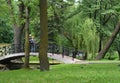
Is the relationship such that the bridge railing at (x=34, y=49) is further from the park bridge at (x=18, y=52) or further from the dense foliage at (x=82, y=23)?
the dense foliage at (x=82, y=23)

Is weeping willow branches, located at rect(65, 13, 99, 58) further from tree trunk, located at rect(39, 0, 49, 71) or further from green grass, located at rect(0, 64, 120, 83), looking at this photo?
green grass, located at rect(0, 64, 120, 83)

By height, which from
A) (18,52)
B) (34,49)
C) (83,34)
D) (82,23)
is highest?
(82,23)

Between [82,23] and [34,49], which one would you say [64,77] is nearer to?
[82,23]

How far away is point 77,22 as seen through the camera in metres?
32.5

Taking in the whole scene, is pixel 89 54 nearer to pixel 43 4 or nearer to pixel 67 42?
pixel 67 42

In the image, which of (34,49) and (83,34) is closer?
(83,34)

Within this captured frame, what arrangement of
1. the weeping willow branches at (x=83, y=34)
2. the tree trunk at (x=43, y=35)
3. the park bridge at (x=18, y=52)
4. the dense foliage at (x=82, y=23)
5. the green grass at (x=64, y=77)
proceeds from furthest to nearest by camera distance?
the dense foliage at (x=82, y=23) < the weeping willow branches at (x=83, y=34) < the park bridge at (x=18, y=52) < the tree trunk at (x=43, y=35) < the green grass at (x=64, y=77)

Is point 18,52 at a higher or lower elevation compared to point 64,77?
lower

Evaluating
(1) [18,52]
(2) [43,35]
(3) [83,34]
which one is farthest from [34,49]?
(2) [43,35]

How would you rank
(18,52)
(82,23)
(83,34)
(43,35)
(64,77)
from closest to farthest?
1. (64,77)
2. (43,35)
3. (83,34)
4. (82,23)
5. (18,52)

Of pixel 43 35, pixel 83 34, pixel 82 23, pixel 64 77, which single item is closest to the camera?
pixel 64 77

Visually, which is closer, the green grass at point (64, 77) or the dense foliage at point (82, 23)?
the green grass at point (64, 77)

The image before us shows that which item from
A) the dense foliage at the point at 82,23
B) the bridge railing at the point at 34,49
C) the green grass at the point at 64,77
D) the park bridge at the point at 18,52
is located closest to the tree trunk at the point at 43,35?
the green grass at the point at 64,77

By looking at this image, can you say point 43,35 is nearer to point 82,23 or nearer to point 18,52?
point 82,23
